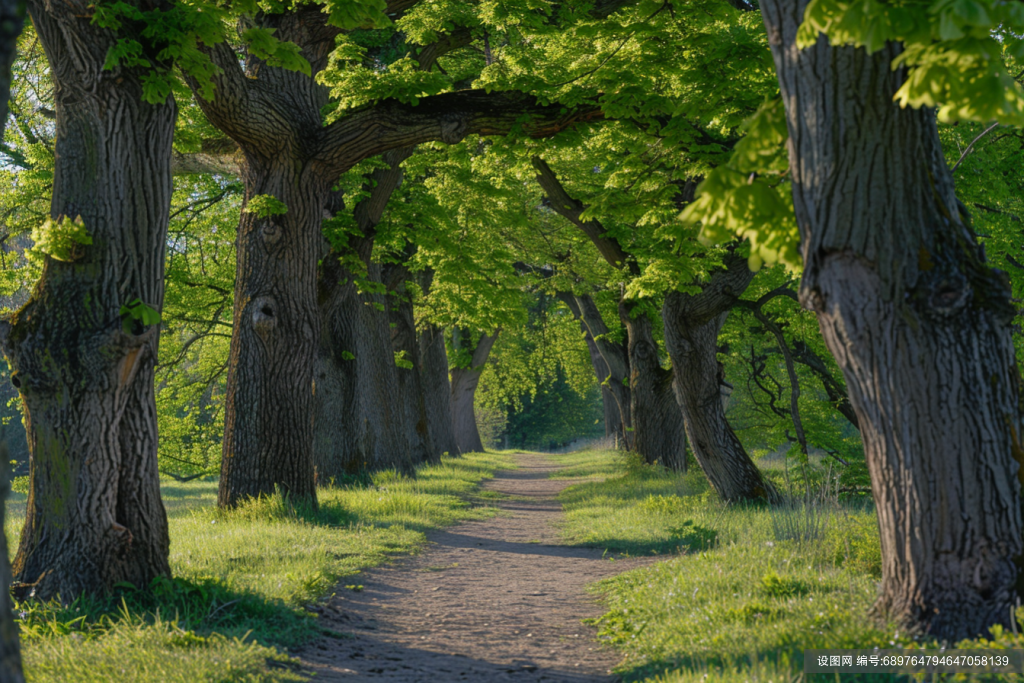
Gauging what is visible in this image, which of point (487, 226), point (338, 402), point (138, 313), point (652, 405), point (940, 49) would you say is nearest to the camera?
point (940, 49)

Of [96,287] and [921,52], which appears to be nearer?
[921,52]

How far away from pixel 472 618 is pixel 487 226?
39.7ft

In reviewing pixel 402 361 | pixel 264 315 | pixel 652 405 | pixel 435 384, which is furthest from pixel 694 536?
pixel 435 384

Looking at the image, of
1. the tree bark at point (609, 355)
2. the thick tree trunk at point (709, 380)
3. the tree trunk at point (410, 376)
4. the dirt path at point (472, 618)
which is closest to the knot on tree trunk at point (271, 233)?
the dirt path at point (472, 618)

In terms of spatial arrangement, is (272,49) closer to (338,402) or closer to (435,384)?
(338,402)

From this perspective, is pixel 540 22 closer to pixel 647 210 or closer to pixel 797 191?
pixel 647 210

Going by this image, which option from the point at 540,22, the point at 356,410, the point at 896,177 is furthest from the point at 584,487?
the point at 896,177

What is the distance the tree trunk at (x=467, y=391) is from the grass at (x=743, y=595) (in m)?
20.1

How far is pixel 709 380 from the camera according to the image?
11.9m

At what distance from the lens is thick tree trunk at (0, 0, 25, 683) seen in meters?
2.12

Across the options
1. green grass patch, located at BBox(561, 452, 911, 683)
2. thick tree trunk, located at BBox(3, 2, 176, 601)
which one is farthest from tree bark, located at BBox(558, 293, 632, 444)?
thick tree trunk, located at BBox(3, 2, 176, 601)

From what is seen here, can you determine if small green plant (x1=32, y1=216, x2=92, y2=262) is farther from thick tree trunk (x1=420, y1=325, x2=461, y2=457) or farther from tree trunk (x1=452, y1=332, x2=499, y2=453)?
tree trunk (x1=452, y1=332, x2=499, y2=453)

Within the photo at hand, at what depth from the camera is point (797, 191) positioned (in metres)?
4.18

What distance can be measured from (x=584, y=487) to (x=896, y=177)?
553 inches
